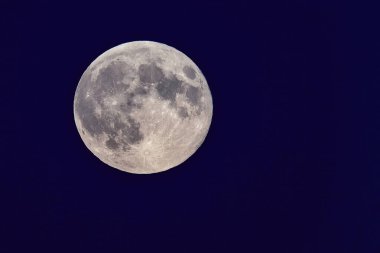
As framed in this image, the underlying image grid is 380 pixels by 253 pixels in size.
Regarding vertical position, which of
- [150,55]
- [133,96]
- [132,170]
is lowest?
[132,170]

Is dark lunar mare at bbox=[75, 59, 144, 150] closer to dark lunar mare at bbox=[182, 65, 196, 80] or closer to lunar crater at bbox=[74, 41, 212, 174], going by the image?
lunar crater at bbox=[74, 41, 212, 174]

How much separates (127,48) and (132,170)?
2.30 metres

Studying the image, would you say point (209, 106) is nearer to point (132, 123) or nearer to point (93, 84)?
point (132, 123)

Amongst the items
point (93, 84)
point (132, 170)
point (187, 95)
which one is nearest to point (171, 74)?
point (187, 95)

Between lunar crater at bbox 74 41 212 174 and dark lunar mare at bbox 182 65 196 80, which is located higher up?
dark lunar mare at bbox 182 65 196 80

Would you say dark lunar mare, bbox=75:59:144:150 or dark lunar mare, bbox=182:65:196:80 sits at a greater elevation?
dark lunar mare, bbox=182:65:196:80

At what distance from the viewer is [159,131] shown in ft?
18.8

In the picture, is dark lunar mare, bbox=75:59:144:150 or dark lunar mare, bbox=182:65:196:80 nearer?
dark lunar mare, bbox=75:59:144:150

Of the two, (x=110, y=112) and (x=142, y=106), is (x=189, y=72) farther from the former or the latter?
(x=110, y=112)

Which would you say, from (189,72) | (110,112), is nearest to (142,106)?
(110,112)

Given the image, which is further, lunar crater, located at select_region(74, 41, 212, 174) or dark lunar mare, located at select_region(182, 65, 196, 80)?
dark lunar mare, located at select_region(182, 65, 196, 80)

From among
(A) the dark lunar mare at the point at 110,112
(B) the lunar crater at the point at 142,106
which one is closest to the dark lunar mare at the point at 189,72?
(B) the lunar crater at the point at 142,106

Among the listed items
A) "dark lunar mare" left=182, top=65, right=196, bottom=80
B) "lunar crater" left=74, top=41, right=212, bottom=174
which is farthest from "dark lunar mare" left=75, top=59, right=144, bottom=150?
"dark lunar mare" left=182, top=65, right=196, bottom=80

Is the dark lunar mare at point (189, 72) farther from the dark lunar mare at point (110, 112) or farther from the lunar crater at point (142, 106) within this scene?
the dark lunar mare at point (110, 112)
